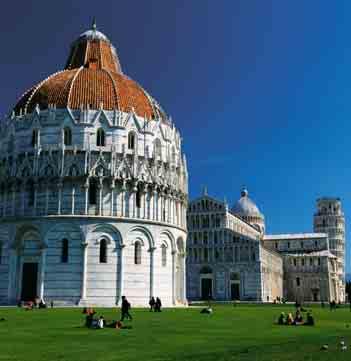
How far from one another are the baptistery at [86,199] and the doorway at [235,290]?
165 feet

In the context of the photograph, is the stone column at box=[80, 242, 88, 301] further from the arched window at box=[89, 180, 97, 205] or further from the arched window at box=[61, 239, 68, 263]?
the arched window at box=[89, 180, 97, 205]

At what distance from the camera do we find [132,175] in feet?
171

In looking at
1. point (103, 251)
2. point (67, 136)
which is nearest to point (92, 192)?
point (103, 251)

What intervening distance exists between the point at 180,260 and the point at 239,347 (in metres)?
41.7

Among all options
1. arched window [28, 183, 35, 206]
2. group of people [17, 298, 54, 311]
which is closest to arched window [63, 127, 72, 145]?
arched window [28, 183, 35, 206]

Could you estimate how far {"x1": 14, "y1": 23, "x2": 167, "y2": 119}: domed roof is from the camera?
181 ft

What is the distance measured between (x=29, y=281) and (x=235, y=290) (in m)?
61.8

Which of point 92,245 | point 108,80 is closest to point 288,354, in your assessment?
point 92,245

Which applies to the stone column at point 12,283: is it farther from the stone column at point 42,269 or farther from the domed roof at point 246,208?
the domed roof at point 246,208

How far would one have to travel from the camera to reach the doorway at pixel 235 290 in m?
105

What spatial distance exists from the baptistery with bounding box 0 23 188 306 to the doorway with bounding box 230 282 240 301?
50.2 m

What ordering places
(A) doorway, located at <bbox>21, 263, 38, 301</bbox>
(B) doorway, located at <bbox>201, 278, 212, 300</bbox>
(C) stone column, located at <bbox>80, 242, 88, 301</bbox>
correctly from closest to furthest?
(C) stone column, located at <bbox>80, 242, 88, 301</bbox>
(A) doorway, located at <bbox>21, 263, 38, 301</bbox>
(B) doorway, located at <bbox>201, 278, 212, 300</bbox>

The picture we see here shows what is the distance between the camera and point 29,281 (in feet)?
167

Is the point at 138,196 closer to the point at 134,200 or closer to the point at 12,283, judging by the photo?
the point at 134,200
